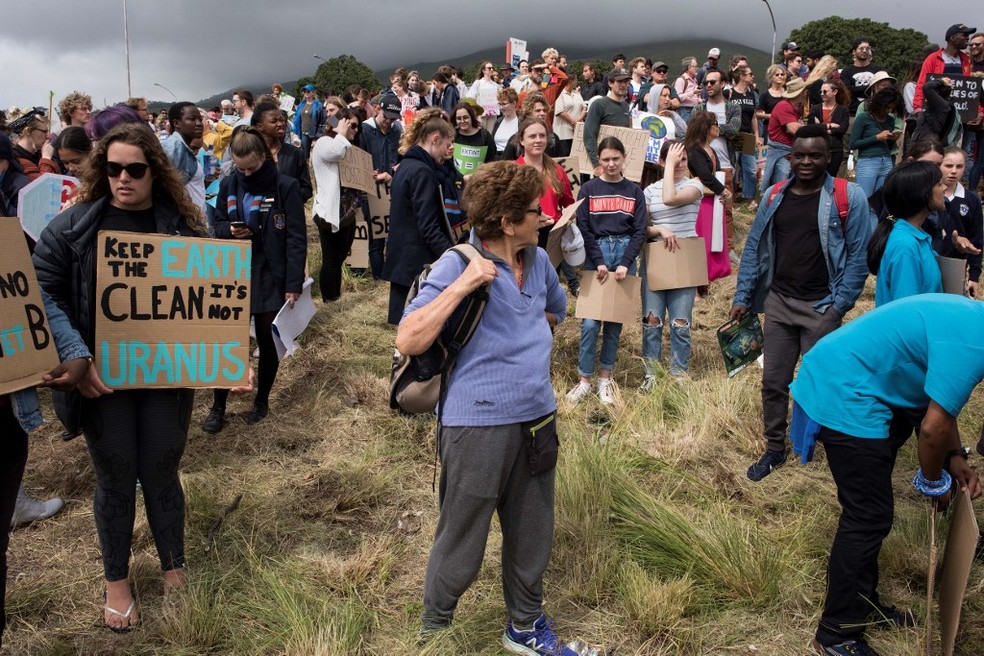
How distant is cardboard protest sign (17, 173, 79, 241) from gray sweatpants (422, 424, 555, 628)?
379cm

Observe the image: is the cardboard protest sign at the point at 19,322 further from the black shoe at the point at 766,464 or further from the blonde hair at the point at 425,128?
the black shoe at the point at 766,464

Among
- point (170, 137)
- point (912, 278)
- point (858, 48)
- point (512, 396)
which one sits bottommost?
point (512, 396)

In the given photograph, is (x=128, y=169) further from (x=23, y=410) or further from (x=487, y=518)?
(x=487, y=518)

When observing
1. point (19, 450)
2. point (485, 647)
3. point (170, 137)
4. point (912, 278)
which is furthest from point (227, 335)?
point (170, 137)

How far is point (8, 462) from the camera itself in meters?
2.81

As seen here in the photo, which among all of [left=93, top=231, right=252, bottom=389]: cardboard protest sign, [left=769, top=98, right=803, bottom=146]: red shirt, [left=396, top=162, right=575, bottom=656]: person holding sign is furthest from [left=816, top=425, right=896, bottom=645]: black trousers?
[left=769, top=98, right=803, bottom=146]: red shirt

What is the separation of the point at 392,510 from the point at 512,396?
202 cm

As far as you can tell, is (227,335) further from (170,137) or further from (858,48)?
(858,48)

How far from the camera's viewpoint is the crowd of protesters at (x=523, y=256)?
284 cm

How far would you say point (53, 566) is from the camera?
3938 mm

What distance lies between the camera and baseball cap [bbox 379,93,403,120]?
10.7 metres

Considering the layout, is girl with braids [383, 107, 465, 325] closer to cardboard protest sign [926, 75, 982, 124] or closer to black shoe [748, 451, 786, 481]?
black shoe [748, 451, 786, 481]

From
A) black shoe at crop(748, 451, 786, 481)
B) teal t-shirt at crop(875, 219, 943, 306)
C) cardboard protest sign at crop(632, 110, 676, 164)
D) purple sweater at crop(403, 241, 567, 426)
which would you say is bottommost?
black shoe at crop(748, 451, 786, 481)

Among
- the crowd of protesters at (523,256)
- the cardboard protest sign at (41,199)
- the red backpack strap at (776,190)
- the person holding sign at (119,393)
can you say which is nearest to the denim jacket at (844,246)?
the crowd of protesters at (523,256)
